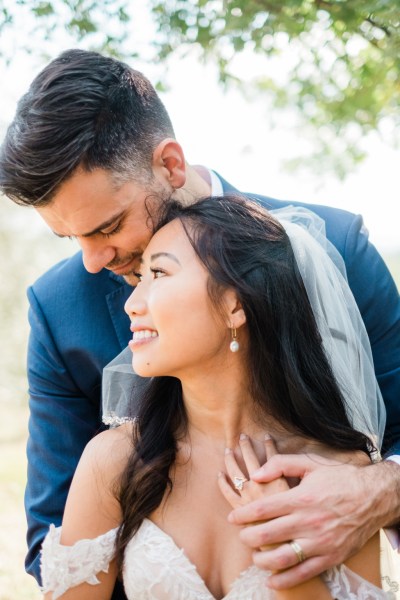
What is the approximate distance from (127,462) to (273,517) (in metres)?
0.61

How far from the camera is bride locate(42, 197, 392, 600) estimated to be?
2.95m

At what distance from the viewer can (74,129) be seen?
3.27m

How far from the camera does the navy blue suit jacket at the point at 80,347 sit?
3.69 m

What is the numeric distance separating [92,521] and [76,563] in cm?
16

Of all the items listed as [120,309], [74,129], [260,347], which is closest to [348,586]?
[260,347]

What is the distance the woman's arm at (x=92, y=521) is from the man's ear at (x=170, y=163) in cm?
117

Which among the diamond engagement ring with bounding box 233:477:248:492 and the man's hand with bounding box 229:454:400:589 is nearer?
the man's hand with bounding box 229:454:400:589

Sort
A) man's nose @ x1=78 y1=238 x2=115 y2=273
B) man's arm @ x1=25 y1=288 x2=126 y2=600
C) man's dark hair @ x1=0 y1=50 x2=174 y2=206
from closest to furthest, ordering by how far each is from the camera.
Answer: man's dark hair @ x1=0 y1=50 x2=174 y2=206, man's nose @ x1=78 y1=238 x2=115 y2=273, man's arm @ x1=25 y1=288 x2=126 y2=600

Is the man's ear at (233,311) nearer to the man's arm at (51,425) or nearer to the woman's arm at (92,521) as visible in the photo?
the woman's arm at (92,521)

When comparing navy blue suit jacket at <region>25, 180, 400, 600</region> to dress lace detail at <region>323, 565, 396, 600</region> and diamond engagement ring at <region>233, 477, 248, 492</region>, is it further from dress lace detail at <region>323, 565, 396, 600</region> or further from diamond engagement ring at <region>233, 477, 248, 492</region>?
diamond engagement ring at <region>233, 477, 248, 492</region>

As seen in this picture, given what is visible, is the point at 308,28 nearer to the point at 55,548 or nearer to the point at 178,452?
the point at 178,452

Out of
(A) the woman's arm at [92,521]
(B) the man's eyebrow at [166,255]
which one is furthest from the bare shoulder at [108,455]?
(B) the man's eyebrow at [166,255]

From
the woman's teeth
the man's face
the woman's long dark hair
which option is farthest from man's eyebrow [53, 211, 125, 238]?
the woman's teeth

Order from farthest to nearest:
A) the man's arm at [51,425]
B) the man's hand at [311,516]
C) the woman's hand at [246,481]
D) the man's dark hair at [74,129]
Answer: the man's arm at [51,425] < the man's dark hair at [74,129] < the woman's hand at [246,481] < the man's hand at [311,516]
